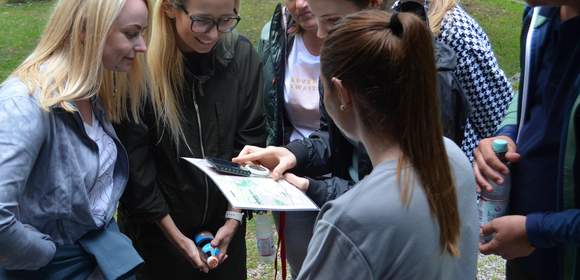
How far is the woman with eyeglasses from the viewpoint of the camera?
2.64m

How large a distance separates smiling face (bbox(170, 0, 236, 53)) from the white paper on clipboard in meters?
0.58

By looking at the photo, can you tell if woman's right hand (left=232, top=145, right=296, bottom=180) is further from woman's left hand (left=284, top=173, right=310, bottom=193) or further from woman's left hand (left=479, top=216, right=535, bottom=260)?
woman's left hand (left=479, top=216, right=535, bottom=260)

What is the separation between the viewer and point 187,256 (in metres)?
2.79

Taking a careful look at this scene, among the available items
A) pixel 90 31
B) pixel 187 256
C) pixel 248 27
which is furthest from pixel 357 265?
pixel 248 27

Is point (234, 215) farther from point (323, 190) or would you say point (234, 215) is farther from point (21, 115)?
point (21, 115)

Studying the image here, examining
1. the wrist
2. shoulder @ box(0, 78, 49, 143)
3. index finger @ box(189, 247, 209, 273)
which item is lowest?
index finger @ box(189, 247, 209, 273)

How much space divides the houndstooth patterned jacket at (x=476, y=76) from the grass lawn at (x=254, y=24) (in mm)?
5575

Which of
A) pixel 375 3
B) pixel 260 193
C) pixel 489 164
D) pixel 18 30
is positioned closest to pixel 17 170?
pixel 260 193

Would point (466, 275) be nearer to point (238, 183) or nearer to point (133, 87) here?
point (238, 183)

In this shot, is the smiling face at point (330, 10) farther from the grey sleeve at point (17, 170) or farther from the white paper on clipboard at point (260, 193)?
the grey sleeve at point (17, 170)

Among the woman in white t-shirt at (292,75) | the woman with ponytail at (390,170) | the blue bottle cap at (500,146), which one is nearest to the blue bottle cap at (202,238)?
the woman in white t-shirt at (292,75)

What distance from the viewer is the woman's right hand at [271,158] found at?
243 cm

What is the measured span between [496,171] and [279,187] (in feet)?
2.43

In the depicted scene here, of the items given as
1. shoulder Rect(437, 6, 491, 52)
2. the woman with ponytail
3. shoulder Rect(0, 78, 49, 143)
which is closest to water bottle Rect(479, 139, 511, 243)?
shoulder Rect(437, 6, 491, 52)
